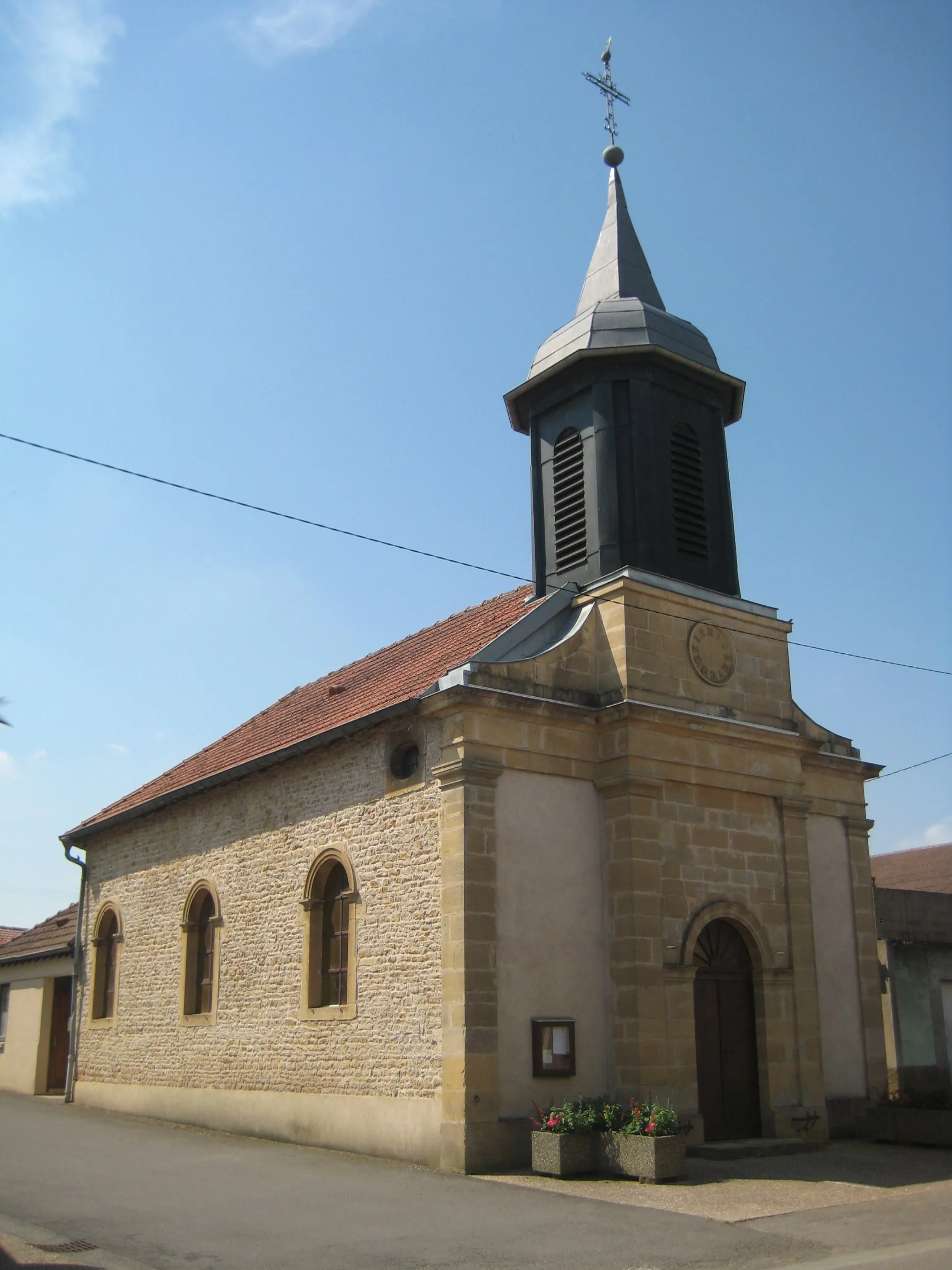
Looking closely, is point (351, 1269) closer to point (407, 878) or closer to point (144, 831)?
point (407, 878)

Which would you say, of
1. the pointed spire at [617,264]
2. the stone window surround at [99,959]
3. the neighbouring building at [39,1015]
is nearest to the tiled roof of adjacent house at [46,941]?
the neighbouring building at [39,1015]

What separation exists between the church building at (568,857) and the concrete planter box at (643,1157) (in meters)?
1.15

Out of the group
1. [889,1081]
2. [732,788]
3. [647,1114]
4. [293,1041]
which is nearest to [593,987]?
[647,1114]

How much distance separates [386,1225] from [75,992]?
570 inches

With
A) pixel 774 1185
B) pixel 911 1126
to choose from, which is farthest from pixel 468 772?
pixel 911 1126

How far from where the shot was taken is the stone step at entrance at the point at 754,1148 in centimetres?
1284

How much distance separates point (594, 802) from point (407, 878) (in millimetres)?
2422

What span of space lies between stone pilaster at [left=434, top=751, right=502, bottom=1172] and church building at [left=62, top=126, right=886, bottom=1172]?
4cm

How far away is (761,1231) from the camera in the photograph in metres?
9.00

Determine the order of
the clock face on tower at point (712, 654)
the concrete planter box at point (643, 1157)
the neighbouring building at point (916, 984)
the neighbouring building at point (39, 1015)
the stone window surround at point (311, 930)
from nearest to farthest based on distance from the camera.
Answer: the concrete planter box at point (643, 1157) → the stone window surround at point (311, 930) → the clock face on tower at point (712, 654) → the neighbouring building at point (916, 984) → the neighbouring building at point (39, 1015)

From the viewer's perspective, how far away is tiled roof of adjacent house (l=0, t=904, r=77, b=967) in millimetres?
23453

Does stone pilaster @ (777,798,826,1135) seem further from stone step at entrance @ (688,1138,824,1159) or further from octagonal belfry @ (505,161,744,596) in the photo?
octagonal belfry @ (505,161,744,596)

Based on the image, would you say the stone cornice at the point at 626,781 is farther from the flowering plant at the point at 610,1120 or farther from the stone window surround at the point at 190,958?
the stone window surround at the point at 190,958

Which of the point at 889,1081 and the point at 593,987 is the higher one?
the point at 593,987
